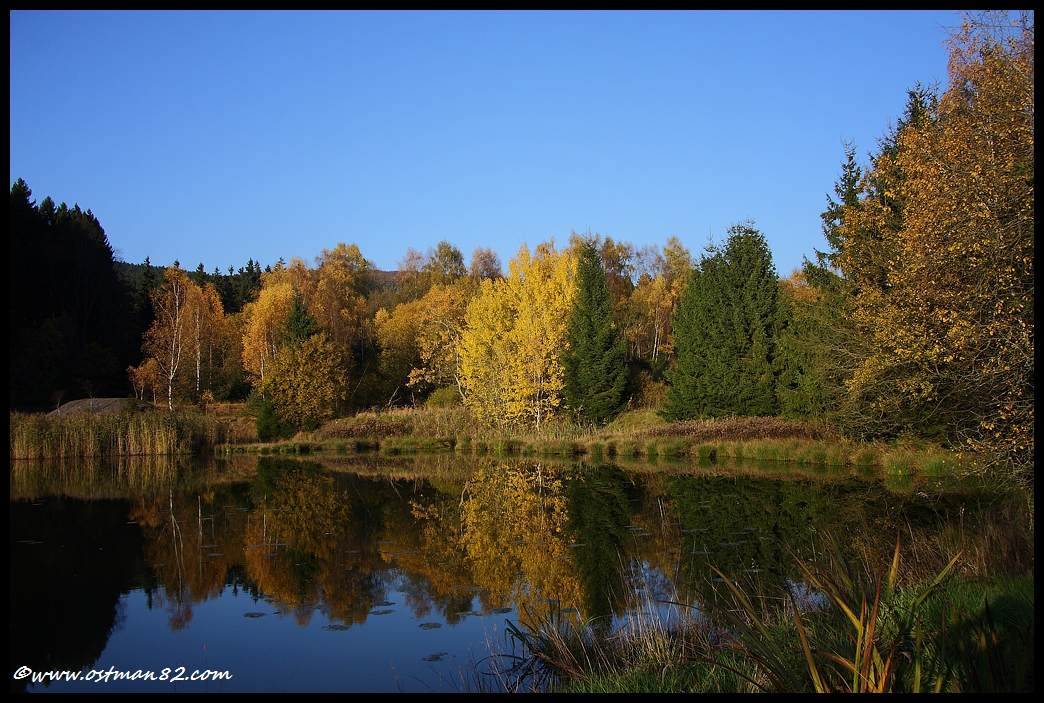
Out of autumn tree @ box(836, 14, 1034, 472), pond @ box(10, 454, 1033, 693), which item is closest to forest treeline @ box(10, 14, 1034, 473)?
autumn tree @ box(836, 14, 1034, 472)

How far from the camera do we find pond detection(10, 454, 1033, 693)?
6996mm

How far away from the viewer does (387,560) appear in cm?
1090

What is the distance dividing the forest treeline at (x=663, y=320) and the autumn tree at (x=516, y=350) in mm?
99

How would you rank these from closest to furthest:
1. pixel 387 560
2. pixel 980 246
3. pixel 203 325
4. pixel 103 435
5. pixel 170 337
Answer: pixel 980 246
pixel 387 560
pixel 103 435
pixel 170 337
pixel 203 325

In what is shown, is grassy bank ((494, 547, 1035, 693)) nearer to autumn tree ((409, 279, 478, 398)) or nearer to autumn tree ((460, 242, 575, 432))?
autumn tree ((460, 242, 575, 432))

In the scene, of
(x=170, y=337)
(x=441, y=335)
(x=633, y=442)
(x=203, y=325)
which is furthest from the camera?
(x=203, y=325)

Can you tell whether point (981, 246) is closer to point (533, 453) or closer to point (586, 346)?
point (533, 453)

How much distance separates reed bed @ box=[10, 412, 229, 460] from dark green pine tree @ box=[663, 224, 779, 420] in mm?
20206

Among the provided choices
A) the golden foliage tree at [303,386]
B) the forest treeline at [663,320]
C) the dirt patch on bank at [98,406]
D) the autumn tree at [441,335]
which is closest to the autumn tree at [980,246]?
the forest treeline at [663,320]

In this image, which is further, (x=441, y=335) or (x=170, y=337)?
(x=170, y=337)

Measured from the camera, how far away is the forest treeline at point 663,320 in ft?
30.7

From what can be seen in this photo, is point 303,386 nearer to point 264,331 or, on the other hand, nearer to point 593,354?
point 593,354

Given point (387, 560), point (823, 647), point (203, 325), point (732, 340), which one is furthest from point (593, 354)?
point (203, 325)

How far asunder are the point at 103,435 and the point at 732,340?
25.1 m
